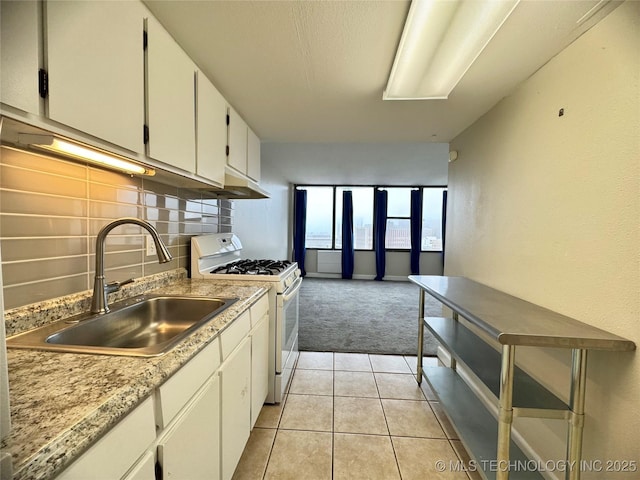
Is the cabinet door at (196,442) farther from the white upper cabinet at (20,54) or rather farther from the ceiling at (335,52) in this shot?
the ceiling at (335,52)

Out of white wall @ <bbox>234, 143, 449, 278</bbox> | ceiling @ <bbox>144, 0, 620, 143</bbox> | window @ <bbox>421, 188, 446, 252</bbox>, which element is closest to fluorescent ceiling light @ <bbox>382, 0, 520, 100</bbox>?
ceiling @ <bbox>144, 0, 620, 143</bbox>

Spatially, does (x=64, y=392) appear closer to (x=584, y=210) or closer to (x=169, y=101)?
(x=169, y=101)

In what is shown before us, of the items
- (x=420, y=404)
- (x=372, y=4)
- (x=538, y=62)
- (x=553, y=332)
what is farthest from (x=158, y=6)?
(x=420, y=404)

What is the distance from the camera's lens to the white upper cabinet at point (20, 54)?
0.65m

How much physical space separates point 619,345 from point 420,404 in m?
1.42

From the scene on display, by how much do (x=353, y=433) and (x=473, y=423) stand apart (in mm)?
713

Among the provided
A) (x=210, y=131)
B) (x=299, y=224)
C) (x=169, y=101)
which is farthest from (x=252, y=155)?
(x=299, y=224)

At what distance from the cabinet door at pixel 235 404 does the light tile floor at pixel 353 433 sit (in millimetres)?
250

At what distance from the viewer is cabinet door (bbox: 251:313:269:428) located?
62.8 inches

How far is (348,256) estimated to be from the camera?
7.00m

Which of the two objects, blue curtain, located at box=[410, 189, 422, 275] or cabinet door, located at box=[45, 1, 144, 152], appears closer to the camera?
cabinet door, located at box=[45, 1, 144, 152]

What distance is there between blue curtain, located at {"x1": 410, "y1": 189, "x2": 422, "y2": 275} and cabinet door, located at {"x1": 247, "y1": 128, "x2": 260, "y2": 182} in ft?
16.7

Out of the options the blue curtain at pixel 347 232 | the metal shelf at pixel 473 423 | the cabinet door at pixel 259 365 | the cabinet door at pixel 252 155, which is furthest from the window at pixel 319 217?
the cabinet door at pixel 259 365

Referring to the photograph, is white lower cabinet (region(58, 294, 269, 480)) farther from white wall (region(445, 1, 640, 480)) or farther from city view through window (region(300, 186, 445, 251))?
city view through window (region(300, 186, 445, 251))
